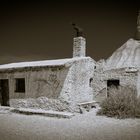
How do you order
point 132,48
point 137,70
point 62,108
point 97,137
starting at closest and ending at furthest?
point 97,137
point 62,108
point 137,70
point 132,48

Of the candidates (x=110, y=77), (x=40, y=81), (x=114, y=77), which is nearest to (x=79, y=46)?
(x=110, y=77)

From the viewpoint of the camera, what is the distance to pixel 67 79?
10.5 m

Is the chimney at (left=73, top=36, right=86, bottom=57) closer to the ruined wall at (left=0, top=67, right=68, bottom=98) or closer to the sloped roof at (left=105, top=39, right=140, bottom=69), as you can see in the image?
the ruined wall at (left=0, top=67, right=68, bottom=98)

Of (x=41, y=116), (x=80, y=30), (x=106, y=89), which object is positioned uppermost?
(x=80, y=30)

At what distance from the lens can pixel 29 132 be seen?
253 inches

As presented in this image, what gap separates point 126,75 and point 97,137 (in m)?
7.21

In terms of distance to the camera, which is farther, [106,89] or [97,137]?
[106,89]

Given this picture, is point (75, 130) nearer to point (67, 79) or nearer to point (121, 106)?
point (121, 106)

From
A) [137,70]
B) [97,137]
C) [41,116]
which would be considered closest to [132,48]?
[137,70]

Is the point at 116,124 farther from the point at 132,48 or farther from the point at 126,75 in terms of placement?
the point at 132,48

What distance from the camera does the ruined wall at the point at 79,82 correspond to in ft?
34.6

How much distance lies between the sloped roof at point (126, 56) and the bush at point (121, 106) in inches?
267

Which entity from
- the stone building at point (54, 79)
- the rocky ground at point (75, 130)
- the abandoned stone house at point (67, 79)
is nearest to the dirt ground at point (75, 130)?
the rocky ground at point (75, 130)

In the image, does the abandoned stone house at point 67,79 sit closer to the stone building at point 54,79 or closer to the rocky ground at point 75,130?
the stone building at point 54,79
